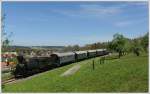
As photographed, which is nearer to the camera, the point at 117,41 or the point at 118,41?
the point at 117,41

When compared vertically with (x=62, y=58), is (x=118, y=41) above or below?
above

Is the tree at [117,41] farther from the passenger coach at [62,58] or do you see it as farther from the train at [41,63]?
the passenger coach at [62,58]

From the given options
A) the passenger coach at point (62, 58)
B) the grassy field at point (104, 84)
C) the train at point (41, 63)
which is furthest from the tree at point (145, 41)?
the passenger coach at point (62, 58)

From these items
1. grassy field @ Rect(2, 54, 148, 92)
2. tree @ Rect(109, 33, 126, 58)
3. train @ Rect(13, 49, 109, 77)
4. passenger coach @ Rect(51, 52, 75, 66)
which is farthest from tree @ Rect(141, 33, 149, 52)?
passenger coach @ Rect(51, 52, 75, 66)

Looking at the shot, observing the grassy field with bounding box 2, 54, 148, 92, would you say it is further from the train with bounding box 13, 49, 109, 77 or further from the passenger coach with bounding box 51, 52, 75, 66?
the passenger coach with bounding box 51, 52, 75, 66

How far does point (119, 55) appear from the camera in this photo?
22.2ft

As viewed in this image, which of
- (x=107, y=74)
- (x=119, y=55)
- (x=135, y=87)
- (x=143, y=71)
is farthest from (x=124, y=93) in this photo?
(x=119, y=55)

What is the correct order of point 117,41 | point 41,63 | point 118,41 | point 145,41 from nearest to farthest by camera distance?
point 145,41, point 117,41, point 118,41, point 41,63

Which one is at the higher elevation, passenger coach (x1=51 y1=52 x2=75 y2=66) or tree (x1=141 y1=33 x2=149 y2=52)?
tree (x1=141 y1=33 x2=149 y2=52)

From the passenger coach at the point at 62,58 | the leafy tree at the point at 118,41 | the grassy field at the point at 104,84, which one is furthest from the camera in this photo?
the passenger coach at the point at 62,58

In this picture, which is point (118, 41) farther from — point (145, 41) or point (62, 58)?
point (62, 58)

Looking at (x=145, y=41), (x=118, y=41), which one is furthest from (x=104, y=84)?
(x=118, y=41)

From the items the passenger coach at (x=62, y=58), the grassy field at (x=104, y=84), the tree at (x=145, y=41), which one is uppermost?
the tree at (x=145, y=41)

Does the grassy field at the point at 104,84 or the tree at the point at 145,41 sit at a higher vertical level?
the tree at the point at 145,41
